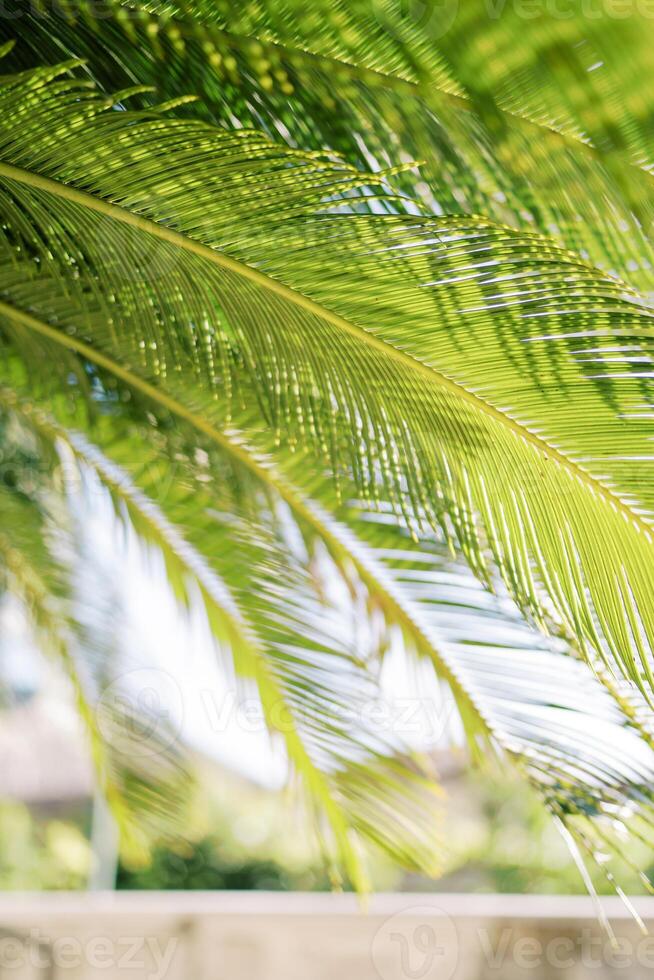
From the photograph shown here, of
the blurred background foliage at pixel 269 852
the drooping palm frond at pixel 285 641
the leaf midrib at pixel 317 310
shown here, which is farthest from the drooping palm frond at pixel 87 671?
the blurred background foliage at pixel 269 852

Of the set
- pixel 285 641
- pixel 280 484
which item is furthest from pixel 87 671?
pixel 280 484

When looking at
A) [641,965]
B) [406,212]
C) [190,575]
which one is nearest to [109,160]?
[406,212]

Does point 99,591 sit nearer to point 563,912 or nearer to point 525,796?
point 563,912

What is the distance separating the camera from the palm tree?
3.63 ft

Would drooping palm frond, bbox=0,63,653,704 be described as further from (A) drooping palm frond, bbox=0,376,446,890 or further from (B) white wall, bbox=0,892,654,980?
(B) white wall, bbox=0,892,654,980

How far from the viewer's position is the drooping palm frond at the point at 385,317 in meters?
1.36

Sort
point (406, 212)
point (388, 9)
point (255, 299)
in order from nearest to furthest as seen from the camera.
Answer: point (388, 9) → point (406, 212) → point (255, 299)

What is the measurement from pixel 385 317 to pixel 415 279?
0.09m

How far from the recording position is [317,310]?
→ 1.51 metres

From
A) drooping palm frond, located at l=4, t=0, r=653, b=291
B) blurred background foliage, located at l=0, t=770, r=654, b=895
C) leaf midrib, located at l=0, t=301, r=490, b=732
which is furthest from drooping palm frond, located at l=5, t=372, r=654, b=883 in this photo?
blurred background foliage, located at l=0, t=770, r=654, b=895

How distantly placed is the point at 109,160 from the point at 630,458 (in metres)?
0.97

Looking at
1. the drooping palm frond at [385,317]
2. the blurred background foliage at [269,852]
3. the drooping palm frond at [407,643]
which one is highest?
the drooping palm frond at [385,317]

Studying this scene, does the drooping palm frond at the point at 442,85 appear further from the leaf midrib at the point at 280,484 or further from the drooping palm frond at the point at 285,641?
the drooping palm frond at the point at 285,641

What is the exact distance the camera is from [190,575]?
102 inches
